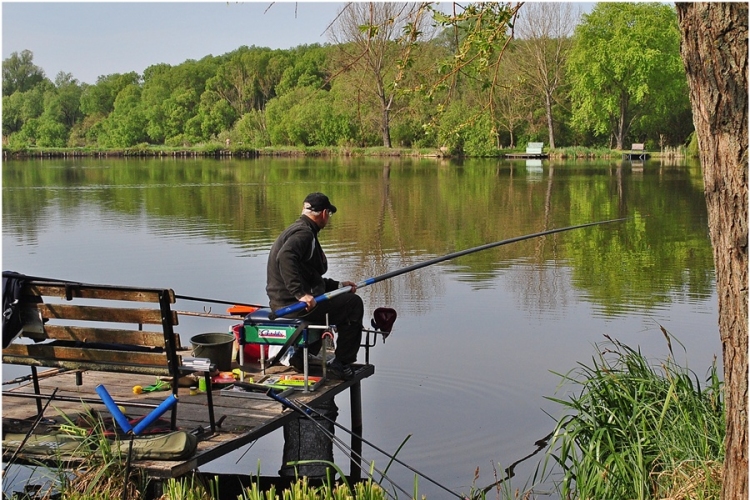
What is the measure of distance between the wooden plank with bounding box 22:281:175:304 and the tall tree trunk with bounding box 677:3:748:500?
8.72 ft

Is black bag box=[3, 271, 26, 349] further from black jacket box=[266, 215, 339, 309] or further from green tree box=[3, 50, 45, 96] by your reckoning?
green tree box=[3, 50, 45, 96]

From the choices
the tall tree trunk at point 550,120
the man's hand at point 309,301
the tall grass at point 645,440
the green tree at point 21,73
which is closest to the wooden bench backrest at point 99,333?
the man's hand at point 309,301

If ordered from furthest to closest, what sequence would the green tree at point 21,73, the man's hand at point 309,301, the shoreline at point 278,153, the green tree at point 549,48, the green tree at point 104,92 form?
the green tree at point 21,73 < the green tree at point 104,92 < the shoreline at point 278,153 < the green tree at point 549,48 < the man's hand at point 309,301

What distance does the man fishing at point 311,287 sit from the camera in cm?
642

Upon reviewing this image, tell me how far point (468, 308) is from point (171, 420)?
7109 mm

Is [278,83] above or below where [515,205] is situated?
above

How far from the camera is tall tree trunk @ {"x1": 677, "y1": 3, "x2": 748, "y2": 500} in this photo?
12.4 ft

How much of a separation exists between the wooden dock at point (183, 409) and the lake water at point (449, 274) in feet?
2.60

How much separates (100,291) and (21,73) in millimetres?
115150

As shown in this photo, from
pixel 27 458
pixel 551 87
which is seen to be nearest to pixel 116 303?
pixel 27 458

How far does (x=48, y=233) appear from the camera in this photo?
20250mm

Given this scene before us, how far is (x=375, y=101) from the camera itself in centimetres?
3136

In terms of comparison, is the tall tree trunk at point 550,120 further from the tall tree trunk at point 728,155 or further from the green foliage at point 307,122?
the tall tree trunk at point 728,155

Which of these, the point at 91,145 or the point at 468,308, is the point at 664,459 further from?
the point at 91,145
